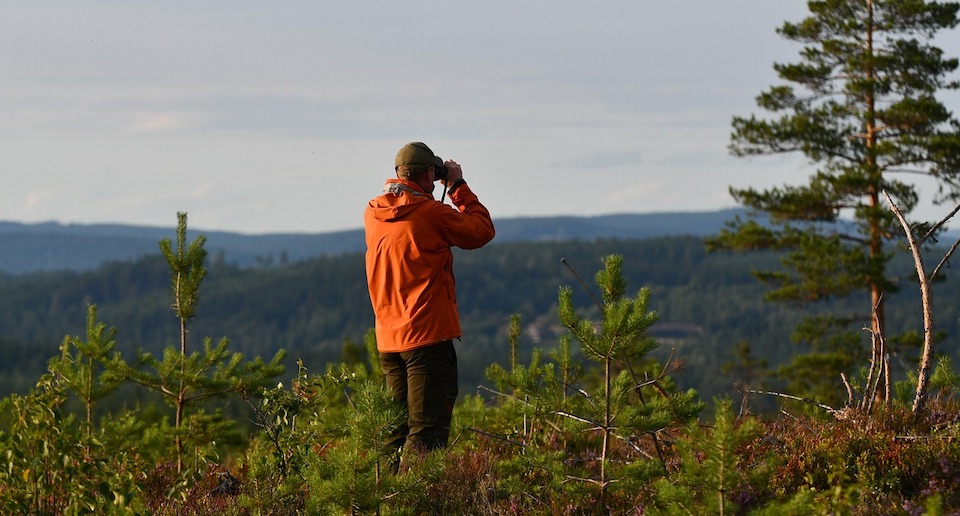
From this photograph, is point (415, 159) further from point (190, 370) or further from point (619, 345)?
point (190, 370)

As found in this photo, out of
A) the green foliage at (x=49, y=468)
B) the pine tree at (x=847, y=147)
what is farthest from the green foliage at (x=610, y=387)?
the pine tree at (x=847, y=147)

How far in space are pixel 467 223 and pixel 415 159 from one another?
1.47 feet

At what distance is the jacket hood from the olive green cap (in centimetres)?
8

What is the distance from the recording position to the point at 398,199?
19.0ft

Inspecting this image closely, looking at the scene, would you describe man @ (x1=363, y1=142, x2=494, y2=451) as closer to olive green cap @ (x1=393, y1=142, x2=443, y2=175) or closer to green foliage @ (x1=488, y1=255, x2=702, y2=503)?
olive green cap @ (x1=393, y1=142, x2=443, y2=175)

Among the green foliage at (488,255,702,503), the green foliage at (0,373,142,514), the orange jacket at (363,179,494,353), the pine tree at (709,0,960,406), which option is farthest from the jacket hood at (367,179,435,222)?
the pine tree at (709,0,960,406)

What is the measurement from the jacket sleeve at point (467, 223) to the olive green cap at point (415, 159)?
26 centimetres

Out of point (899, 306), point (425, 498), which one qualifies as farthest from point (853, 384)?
point (899, 306)

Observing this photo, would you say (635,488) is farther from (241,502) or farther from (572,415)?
(241,502)

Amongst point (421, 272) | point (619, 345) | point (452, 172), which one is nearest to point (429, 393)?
point (421, 272)

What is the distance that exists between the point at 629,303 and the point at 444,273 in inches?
58.9

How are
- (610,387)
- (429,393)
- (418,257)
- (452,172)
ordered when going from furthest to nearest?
1. (452,172)
2. (429,393)
3. (418,257)
4. (610,387)

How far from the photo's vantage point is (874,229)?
29.4m

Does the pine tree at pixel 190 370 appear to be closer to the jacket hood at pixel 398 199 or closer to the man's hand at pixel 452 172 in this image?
the jacket hood at pixel 398 199
